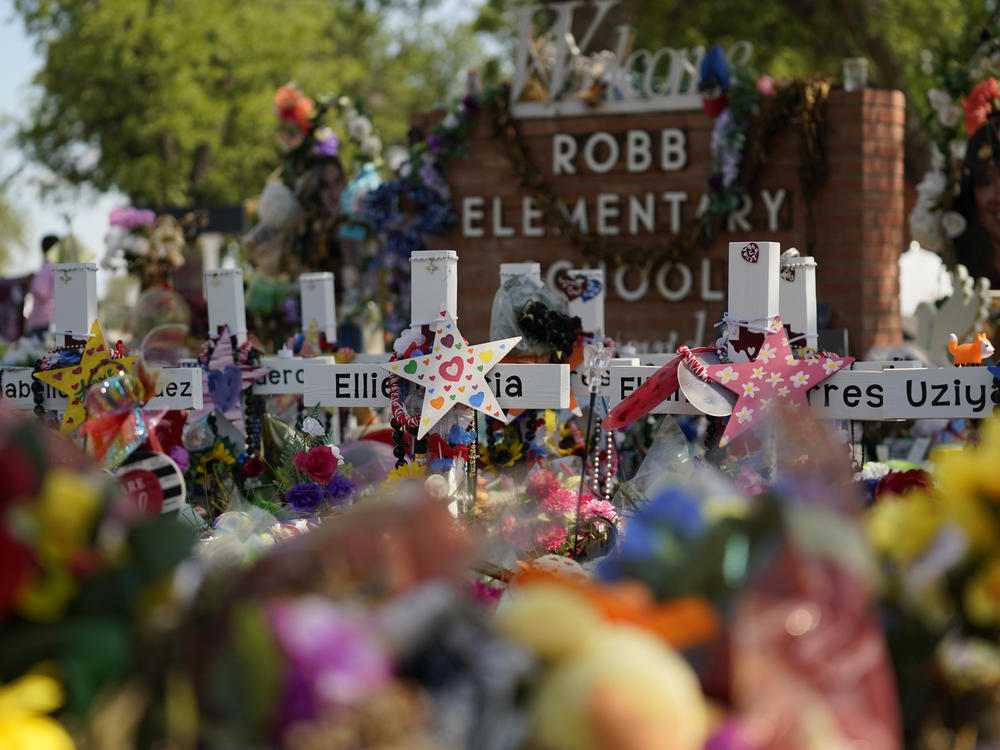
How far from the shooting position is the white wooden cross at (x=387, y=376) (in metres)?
5.00

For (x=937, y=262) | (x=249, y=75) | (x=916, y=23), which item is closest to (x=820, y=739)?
(x=937, y=262)

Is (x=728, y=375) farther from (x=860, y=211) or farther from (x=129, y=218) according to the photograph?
(x=129, y=218)

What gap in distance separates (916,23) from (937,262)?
6.76 m

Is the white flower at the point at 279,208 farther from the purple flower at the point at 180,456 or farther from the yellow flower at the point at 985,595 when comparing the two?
the yellow flower at the point at 985,595

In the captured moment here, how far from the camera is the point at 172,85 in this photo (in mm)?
26547

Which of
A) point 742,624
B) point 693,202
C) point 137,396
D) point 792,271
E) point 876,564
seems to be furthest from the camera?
point 693,202

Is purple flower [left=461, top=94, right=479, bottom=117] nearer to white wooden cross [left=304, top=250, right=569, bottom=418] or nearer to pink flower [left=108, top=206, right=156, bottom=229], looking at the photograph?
pink flower [left=108, top=206, right=156, bottom=229]

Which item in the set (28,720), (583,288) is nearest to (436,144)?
(583,288)

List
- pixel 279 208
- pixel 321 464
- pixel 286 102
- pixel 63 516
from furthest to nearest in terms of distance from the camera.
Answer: pixel 279 208, pixel 286 102, pixel 321 464, pixel 63 516

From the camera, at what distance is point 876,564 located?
204 centimetres

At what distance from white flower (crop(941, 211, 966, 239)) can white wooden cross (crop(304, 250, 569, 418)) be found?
21.1 feet

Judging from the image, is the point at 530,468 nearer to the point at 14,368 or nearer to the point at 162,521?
the point at 14,368

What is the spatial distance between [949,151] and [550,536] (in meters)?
7.66

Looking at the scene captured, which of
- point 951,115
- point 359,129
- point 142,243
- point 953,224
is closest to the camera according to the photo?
point 953,224
